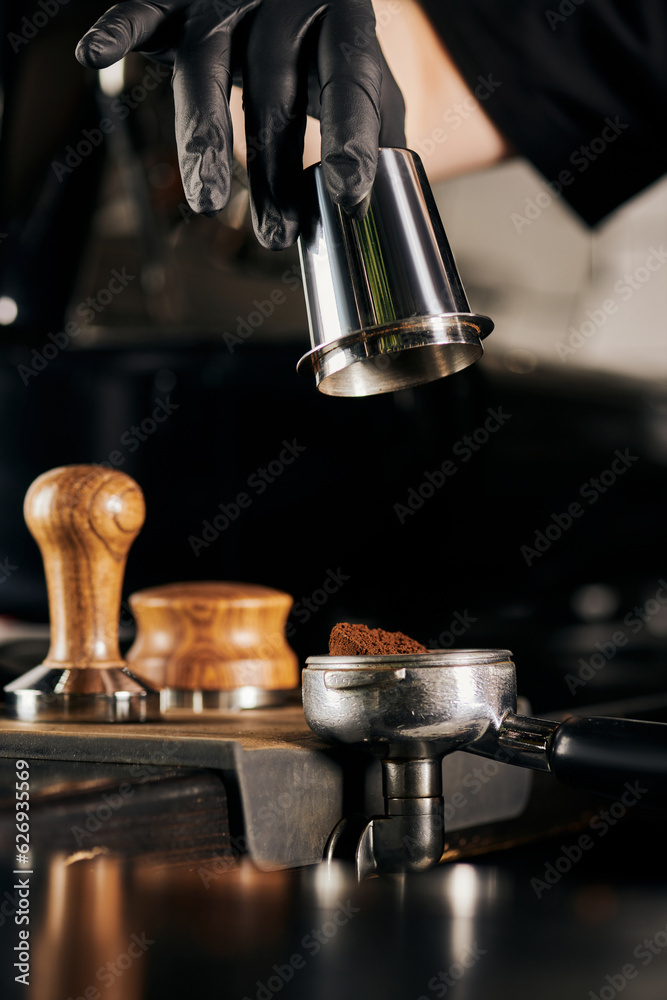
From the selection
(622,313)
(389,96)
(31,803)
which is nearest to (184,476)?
(389,96)

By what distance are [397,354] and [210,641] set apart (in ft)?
0.99

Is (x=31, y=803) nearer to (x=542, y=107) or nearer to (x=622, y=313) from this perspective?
(x=542, y=107)

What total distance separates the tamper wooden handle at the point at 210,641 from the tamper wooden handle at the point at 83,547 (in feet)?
0.19

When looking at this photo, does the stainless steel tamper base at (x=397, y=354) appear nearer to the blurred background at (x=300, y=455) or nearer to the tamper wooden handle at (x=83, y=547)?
the tamper wooden handle at (x=83, y=547)

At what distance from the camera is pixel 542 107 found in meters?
0.97

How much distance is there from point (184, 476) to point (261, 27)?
1.62 ft

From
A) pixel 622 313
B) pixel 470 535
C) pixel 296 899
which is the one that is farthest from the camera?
pixel 622 313

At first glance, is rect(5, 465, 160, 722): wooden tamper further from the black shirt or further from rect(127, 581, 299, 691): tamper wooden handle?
the black shirt

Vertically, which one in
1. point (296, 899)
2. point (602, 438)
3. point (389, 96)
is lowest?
point (296, 899)

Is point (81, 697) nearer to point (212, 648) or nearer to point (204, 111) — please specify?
point (212, 648)

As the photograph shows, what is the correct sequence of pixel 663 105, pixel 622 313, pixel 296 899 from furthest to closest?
pixel 622 313, pixel 663 105, pixel 296 899

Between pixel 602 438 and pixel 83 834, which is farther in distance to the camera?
pixel 602 438

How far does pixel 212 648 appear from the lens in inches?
28.0

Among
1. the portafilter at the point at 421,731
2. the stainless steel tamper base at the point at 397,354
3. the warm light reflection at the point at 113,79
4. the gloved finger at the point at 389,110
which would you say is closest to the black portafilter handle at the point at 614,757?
the portafilter at the point at 421,731
